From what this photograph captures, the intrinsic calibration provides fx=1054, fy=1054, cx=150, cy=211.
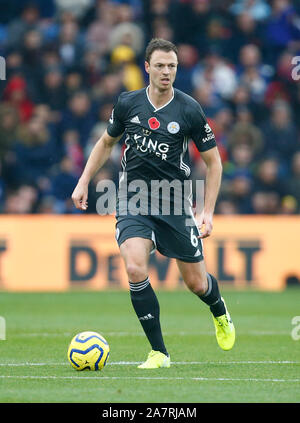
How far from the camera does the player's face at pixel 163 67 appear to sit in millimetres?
7898

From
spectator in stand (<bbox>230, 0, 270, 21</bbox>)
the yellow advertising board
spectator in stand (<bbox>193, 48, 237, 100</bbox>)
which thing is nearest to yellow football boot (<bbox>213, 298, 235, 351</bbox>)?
the yellow advertising board

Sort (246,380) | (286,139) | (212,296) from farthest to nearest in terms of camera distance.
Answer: (286,139) → (212,296) → (246,380)

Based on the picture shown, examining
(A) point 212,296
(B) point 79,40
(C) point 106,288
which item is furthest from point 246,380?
(B) point 79,40

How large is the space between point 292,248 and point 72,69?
508 cm

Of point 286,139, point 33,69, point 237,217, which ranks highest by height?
point 33,69

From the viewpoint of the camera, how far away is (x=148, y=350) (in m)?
9.21

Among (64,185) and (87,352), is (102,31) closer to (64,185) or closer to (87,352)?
(64,185)

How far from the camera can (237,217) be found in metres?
16.4

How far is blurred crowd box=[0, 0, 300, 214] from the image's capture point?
1698cm

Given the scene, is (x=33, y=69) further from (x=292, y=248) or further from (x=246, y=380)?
(x=246, y=380)

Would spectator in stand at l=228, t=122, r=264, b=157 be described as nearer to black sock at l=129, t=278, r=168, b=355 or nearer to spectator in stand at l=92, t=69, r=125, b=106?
spectator in stand at l=92, t=69, r=125, b=106

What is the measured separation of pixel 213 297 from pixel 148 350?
94cm

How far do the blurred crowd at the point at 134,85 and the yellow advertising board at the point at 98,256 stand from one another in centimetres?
61

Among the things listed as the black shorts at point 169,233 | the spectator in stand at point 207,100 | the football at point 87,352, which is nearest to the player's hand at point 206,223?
the black shorts at point 169,233
